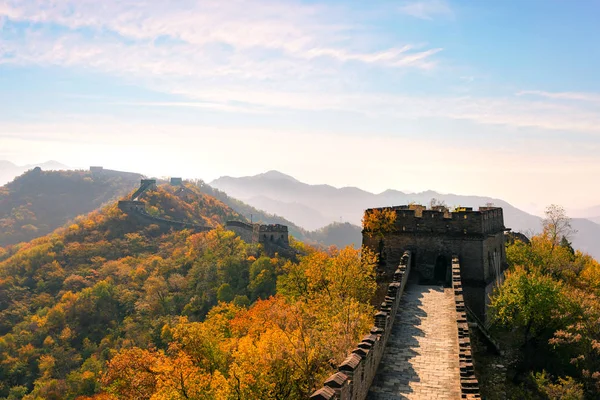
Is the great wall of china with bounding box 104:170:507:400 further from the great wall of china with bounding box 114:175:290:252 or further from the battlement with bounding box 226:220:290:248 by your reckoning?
the battlement with bounding box 226:220:290:248

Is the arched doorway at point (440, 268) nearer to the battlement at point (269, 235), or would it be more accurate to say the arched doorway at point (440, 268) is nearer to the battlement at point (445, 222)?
the battlement at point (445, 222)

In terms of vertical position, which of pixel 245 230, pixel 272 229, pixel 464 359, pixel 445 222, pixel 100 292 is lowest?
pixel 100 292

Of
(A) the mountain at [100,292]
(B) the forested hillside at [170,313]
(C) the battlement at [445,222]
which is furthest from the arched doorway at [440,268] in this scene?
(A) the mountain at [100,292]

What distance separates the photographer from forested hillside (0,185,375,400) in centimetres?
1942

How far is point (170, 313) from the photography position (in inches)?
3152

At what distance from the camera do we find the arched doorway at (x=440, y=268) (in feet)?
89.4

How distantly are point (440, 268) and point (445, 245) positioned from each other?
1362mm

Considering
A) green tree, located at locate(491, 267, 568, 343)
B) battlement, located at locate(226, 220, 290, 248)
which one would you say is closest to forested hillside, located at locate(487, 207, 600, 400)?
green tree, located at locate(491, 267, 568, 343)

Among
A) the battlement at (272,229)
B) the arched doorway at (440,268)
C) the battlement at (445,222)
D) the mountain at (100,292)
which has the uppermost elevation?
the battlement at (445,222)

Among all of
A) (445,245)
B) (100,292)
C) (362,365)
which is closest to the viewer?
(362,365)

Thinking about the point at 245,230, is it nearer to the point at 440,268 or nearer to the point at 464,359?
the point at 440,268

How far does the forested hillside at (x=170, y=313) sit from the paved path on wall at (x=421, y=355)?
1.68 m

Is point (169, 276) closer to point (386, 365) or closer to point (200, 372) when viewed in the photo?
point (200, 372)

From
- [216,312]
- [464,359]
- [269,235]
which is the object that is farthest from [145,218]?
[464,359]
